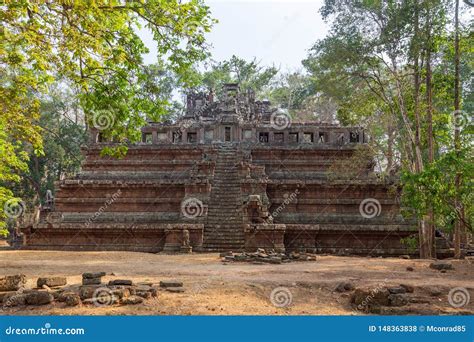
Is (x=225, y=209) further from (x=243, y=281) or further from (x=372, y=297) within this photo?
(x=372, y=297)

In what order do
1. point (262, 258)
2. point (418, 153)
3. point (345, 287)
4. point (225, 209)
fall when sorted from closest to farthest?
1. point (345, 287)
2. point (262, 258)
3. point (418, 153)
4. point (225, 209)

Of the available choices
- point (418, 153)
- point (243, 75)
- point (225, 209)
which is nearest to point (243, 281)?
point (418, 153)

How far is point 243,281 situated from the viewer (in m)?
9.43

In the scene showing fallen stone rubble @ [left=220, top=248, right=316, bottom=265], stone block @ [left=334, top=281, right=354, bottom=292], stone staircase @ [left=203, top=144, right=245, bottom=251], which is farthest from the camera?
stone staircase @ [left=203, top=144, right=245, bottom=251]

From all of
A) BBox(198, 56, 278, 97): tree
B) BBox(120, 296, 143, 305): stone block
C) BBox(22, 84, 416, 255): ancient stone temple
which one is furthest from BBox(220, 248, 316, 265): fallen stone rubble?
BBox(198, 56, 278, 97): tree

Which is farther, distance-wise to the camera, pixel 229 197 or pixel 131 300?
pixel 229 197

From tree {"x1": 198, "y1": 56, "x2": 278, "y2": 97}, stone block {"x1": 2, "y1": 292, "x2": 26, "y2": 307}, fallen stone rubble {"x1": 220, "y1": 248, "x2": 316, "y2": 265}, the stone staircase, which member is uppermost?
tree {"x1": 198, "y1": 56, "x2": 278, "y2": 97}

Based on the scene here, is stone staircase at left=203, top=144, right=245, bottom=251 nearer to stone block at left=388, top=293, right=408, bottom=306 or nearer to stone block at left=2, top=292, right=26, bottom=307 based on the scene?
stone block at left=388, top=293, right=408, bottom=306

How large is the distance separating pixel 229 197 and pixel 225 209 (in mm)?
1052

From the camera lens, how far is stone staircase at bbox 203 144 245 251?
60.3 ft

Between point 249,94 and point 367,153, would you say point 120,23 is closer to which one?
point 367,153

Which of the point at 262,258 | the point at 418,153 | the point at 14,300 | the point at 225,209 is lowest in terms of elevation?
the point at 262,258

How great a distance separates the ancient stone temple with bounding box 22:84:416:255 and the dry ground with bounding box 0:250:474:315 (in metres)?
4.68

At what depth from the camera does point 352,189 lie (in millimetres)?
21234
